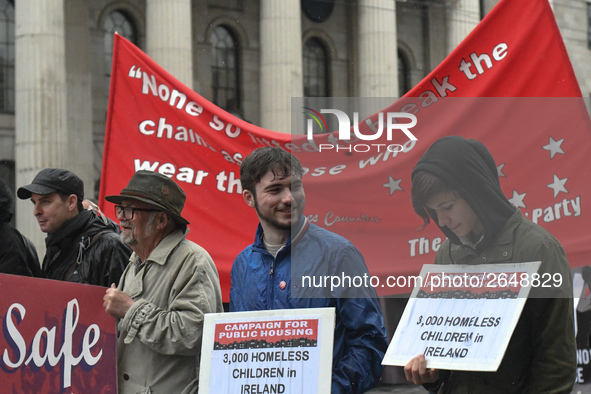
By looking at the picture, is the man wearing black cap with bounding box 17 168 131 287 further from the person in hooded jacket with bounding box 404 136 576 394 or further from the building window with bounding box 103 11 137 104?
the building window with bounding box 103 11 137 104

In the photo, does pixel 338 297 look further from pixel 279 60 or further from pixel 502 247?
pixel 279 60

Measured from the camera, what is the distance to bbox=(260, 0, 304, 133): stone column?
92.2ft

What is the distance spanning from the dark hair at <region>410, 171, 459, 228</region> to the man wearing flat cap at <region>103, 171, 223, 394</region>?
1.20 metres

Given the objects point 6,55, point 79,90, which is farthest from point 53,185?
point 79,90

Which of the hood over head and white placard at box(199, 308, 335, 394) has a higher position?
the hood over head

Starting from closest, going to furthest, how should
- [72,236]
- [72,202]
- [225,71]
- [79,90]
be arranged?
[72,236] → [72,202] → [79,90] → [225,71]

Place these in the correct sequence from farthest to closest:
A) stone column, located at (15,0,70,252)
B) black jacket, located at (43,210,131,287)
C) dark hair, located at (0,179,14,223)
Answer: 1. stone column, located at (15,0,70,252)
2. dark hair, located at (0,179,14,223)
3. black jacket, located at (43,210,131,287)

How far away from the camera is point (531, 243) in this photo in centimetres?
348

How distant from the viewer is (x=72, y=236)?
5.74 m

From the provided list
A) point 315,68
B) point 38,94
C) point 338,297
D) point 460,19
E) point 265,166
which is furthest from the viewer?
point 315,68

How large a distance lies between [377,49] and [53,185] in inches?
1000

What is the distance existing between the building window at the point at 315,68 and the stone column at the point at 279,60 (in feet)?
15.4

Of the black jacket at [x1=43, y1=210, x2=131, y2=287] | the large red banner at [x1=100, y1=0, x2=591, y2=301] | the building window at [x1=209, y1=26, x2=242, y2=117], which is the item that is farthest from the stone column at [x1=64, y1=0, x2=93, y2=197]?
the large red banner at [x1=100, y1=0, x2=591, y2=301]

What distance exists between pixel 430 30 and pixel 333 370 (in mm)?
32879
